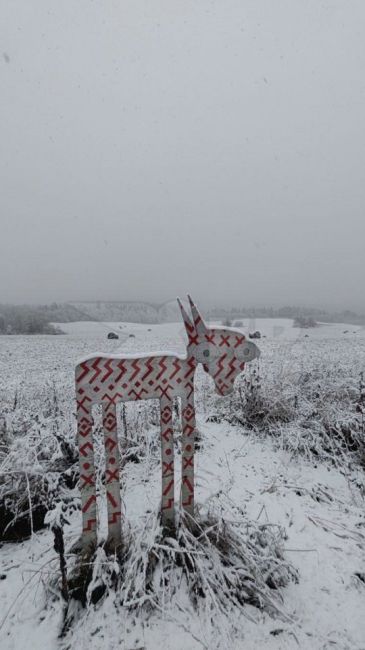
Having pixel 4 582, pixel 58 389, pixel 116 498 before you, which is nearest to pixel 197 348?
pixel 116 498

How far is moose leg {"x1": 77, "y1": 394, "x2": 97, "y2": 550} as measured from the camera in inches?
84.7

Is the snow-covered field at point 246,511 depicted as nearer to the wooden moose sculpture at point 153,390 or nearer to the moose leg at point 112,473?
the moose leg at point 112,473

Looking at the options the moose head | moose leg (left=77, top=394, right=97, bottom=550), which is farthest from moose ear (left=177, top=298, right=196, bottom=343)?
moose leg (left=77, top=394, right=97, bottom=550)

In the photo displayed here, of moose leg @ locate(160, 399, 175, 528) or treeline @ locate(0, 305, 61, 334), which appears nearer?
moose leg @ locate(160, 399, 175, 528)

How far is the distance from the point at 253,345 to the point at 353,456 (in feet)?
9.70

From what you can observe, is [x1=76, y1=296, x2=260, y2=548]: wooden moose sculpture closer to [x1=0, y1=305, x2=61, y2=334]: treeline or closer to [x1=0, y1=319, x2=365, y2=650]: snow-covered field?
[x1=0, y1=319, x2=365, y2=650]: snow-covered field

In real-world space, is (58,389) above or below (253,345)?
below

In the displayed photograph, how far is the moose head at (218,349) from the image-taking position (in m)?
2.38

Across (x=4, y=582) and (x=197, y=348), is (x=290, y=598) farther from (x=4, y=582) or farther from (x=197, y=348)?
(x=4, y=582)

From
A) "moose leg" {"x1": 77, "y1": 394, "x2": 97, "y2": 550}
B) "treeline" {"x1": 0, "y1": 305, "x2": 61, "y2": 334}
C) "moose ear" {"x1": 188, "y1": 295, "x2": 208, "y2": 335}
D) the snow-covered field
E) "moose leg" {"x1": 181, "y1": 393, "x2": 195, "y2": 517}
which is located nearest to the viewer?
the snow-covered field

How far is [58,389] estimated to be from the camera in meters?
6.70

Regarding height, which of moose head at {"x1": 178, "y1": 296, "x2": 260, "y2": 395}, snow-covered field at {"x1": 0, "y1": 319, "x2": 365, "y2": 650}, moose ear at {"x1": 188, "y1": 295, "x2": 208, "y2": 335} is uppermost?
moose ear at {"x1": 188, "y1": 295, "x2": 208, "y2": 335}

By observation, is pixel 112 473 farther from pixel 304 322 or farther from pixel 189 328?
pixel 304 322

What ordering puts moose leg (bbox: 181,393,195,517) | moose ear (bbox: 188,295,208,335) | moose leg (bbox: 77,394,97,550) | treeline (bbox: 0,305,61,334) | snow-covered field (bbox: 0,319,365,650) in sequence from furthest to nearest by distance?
treeline (bbox: 0,305,61,334)
moose leg (bbox: 181,393,195,517)
moose ear (bbox: 188,295,208,335)
moose leg (bbox: 77,394,97,550)
snow-covered field (bbox: 0,319,365,650)
